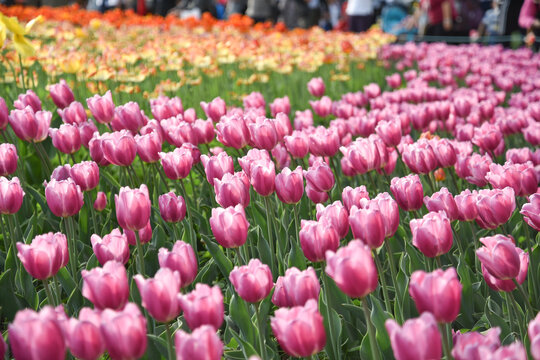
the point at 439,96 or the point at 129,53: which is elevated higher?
the point at 129,53

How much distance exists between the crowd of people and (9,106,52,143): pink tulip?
817 cm

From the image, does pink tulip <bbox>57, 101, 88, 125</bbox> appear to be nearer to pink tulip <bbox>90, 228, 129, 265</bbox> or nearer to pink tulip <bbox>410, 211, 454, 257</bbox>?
pink tulip <bbox>90, 228, 129, 265</bbox>

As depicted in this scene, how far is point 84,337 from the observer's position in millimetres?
1020

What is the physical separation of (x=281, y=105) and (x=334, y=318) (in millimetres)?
1948

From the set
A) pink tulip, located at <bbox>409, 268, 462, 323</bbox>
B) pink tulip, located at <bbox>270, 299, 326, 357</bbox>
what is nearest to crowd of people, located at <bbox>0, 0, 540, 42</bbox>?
pink tulip, located at <bbox>409, 268, 462, 323</bbox>

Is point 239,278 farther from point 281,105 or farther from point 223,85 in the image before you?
point 223,85

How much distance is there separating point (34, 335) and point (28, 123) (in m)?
1.50

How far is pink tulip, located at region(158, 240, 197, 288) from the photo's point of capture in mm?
1308

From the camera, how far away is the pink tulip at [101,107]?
255cm

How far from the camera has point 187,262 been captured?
1.33m

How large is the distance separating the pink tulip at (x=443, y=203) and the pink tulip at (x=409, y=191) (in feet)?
0.22

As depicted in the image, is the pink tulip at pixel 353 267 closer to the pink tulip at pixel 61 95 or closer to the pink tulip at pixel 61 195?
the pink tulip at pixel 61 195

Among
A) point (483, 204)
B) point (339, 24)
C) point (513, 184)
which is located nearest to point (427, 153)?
point (513, 184)

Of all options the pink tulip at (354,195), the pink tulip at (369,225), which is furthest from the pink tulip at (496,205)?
the pink tulip at (369,225)
